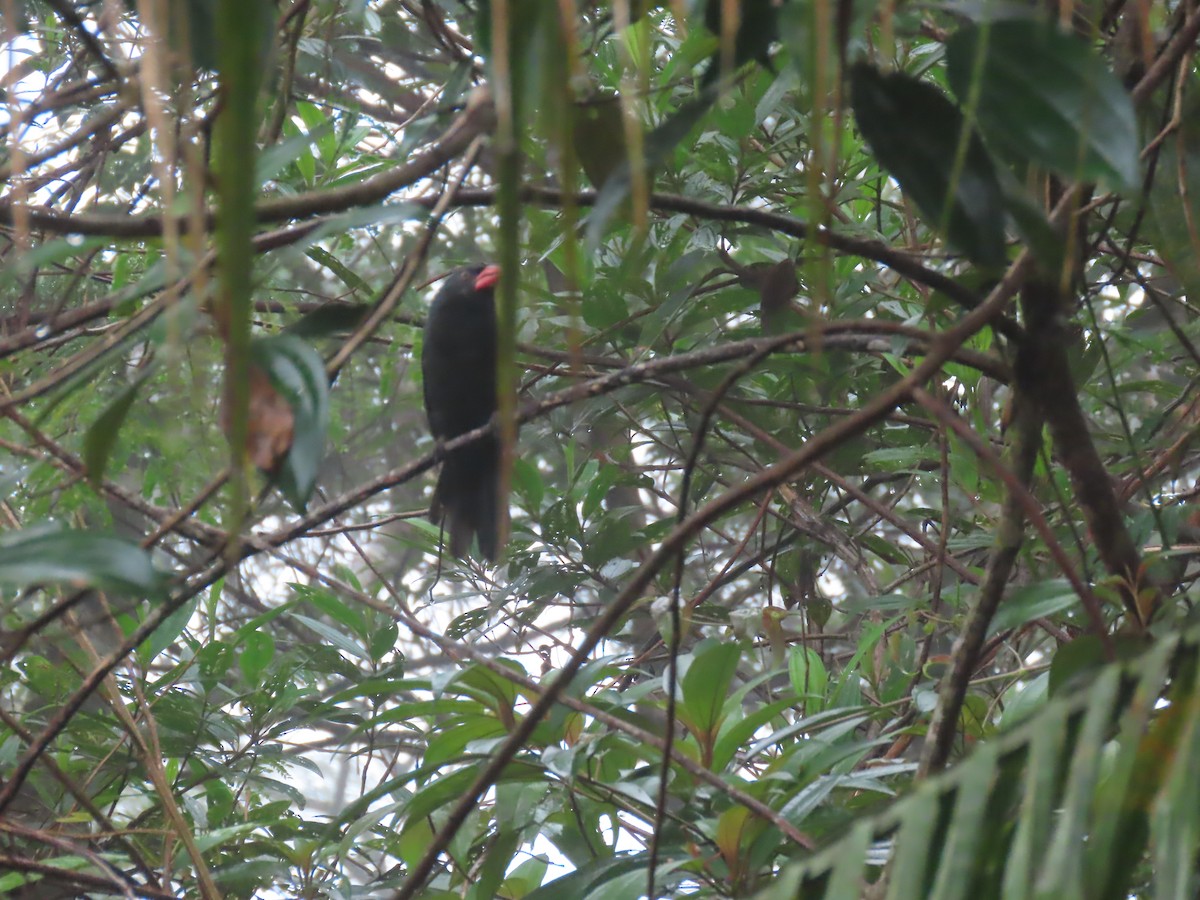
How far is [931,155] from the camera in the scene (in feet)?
2.78

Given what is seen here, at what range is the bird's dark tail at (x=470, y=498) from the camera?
11.4ft

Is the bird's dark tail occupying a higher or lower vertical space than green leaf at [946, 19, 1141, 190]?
higher

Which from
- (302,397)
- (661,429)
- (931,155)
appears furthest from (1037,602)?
(661,429)

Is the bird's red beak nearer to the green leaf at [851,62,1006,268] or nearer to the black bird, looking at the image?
the black bird

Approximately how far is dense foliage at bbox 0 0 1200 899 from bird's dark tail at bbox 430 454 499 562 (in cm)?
20

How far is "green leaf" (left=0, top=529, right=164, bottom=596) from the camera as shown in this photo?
0.83m

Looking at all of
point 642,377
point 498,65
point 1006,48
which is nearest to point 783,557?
point 642,377

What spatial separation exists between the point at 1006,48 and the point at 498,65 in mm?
368

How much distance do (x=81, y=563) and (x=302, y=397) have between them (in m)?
0.20

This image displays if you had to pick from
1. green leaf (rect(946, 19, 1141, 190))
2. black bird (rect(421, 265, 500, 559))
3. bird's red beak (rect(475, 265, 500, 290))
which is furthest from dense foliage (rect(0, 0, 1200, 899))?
bird's red beak (rect(475, 265, 500, 290))

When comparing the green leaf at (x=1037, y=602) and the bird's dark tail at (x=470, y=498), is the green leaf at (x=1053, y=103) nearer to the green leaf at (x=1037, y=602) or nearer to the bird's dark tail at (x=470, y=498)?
the green leaf at (x=1037, y=602)

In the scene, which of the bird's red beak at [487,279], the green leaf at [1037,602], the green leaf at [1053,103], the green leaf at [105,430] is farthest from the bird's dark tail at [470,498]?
the green leaf at [1053,103]

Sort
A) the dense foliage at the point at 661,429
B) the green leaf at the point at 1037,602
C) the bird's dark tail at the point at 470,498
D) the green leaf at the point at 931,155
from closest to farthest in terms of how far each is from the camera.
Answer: the dense foliage at the point at 661,429 < the green leaf at the point at 931,155 < the green leaf at the point at 1037,602 < the bird's dark tail at the point at 470,498

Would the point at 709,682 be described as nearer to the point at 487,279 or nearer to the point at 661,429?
the point at 661,429
